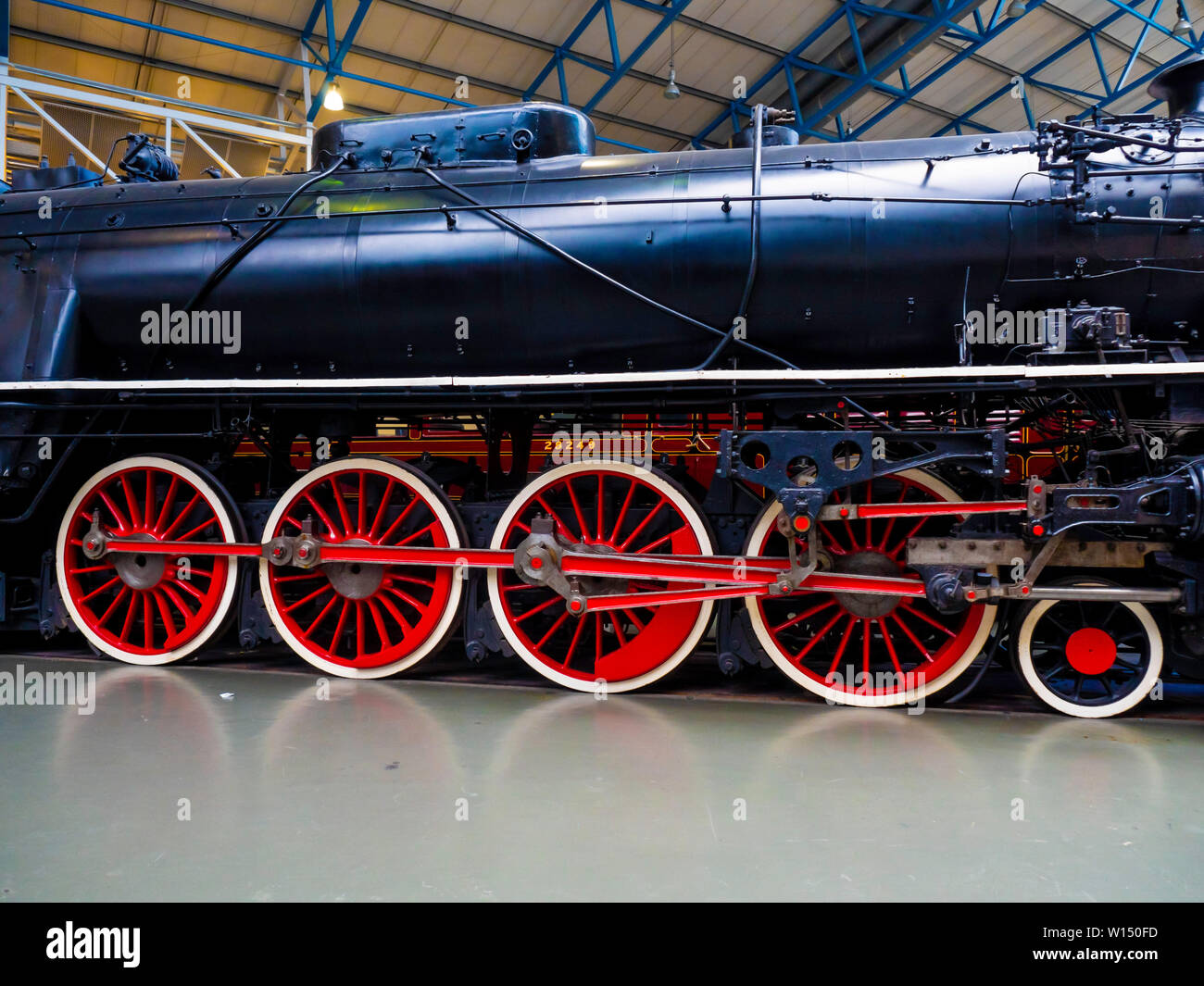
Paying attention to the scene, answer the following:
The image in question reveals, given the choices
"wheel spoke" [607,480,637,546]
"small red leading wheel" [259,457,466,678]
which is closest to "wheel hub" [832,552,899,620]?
"wheel spoke" [607,480,637,546]

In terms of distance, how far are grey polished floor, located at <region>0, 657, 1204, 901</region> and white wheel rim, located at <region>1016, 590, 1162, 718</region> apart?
167 millimetres

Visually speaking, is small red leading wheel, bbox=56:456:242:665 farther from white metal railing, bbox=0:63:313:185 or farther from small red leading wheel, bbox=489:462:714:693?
white metal railing, bbox=0:63:313:185

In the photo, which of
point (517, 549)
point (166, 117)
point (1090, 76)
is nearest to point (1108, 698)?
point (517, 549)

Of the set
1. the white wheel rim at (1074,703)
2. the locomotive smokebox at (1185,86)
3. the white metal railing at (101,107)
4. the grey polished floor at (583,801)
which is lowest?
the grey polished floor at (583,801)

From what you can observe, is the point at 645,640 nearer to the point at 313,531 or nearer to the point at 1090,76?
the point at 313,531

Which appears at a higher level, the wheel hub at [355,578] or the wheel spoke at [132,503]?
the wheel spoke at [132,503]

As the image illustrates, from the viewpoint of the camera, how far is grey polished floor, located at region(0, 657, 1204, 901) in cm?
226

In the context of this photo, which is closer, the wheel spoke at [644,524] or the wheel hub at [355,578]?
the wheel spoke at [644,524]

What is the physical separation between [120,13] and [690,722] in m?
11.2

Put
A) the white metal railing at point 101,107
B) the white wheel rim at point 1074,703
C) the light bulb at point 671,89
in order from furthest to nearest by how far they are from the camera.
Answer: the light bulb at point 671,89 → the white metal railing at point 101,107 → the white wheel rim at point 1074,703

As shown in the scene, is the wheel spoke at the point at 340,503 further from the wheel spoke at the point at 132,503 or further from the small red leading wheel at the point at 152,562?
the wheel spoke at the point at 132,503

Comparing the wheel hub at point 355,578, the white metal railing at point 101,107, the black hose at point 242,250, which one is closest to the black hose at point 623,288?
the black hose at point 242,250

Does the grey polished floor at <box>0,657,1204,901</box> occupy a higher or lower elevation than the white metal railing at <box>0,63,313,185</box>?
lower

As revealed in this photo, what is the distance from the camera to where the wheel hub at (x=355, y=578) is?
15.3ft
